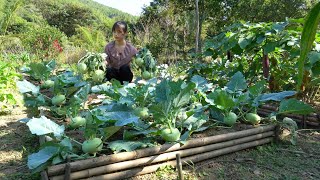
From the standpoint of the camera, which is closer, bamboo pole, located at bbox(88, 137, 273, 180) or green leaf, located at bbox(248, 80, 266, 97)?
bamboo pole, located at bbox(88, 137, 273, 180)

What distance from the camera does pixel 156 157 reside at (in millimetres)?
1745

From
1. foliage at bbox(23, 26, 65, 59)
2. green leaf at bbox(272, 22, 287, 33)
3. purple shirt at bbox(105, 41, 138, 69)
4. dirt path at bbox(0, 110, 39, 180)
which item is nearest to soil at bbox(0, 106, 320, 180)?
dirt path at bbox(0, 110, 39, 180)

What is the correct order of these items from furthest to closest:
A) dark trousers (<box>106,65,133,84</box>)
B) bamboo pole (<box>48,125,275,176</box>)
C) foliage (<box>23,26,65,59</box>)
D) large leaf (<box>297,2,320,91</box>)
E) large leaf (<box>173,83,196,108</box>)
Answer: foliage (<box>23,26,65,59</box>)
dark trousers (<box>106,65,133,84</box>)
large leaf (<box>173,83,196,108</box>)
bamboo pole (<box>48,125,275,176</box>)
large leaf (<box>297,2,320,91</box>)

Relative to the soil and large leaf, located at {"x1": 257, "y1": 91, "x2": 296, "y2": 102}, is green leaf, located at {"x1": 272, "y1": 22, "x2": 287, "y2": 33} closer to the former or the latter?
large leaf, located at {"x1": 257, "y1": 91, "x2": 296, "y2": 102}

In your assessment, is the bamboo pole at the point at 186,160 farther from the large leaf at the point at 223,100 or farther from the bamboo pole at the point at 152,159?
the large leaf at the point at 223,100

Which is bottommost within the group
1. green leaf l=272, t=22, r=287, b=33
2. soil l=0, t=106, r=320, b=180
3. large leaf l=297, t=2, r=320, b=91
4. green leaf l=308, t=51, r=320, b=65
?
soil l=0, t=106, r=320, b=180

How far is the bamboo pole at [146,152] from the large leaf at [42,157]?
0.29 ft

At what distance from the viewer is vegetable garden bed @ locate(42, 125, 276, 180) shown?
154cm

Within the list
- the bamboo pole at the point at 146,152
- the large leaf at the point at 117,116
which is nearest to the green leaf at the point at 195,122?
the bamboo pole at the point at 146,152

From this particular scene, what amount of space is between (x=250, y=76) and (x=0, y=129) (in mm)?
2310

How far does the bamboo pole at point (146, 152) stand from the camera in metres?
1.53

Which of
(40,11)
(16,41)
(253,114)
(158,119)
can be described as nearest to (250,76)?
(253,114)

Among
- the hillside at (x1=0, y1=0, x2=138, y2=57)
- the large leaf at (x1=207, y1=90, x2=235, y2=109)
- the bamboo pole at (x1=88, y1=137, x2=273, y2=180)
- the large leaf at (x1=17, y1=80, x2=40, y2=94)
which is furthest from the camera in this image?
the hillside at (x1=0, y1=0, x2=138, y2=57)

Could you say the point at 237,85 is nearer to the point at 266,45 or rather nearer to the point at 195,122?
the point at 266,45
